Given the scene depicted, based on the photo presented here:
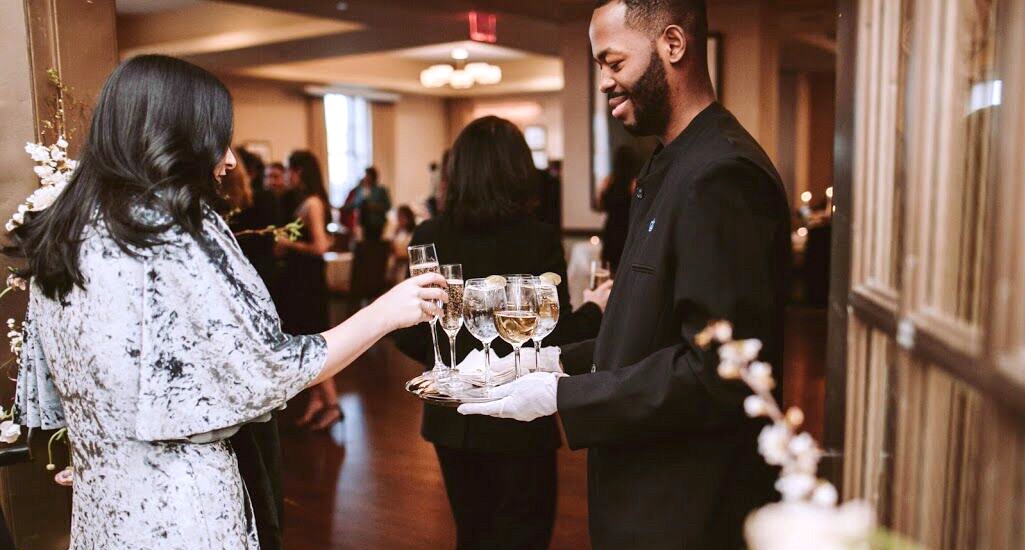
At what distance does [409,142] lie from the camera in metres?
16.4

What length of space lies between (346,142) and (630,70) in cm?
1425

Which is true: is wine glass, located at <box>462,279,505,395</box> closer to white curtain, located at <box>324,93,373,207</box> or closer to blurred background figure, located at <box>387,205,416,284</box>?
blurred background figure, located at <box>387,205,416,284</box>

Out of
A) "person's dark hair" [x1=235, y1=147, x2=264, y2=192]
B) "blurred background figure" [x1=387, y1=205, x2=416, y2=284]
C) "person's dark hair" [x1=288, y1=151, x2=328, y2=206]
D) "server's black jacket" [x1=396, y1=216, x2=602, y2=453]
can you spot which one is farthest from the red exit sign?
"server's black jacket" [x1=396, y1=216, x2=602, y2=453]

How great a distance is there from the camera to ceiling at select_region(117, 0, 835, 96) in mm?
7098

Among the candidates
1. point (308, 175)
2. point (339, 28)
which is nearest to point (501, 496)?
point (308, 175)

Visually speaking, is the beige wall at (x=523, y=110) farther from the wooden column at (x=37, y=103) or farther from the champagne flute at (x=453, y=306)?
the champagne flute at (x=453, y=306)

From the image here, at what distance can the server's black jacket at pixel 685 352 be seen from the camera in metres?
1.27

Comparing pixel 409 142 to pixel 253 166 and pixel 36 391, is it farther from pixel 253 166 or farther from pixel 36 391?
pixel 36 391

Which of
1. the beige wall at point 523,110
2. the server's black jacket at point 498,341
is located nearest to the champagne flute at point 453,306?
the server's black jacket at point 498,341

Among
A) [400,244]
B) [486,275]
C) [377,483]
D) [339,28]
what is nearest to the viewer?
[486,275]

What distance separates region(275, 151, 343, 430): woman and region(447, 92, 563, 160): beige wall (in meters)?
11.1

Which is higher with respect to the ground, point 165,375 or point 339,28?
point 339,28

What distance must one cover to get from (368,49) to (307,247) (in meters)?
5.49

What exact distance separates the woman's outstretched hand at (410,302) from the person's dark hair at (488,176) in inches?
31.3
